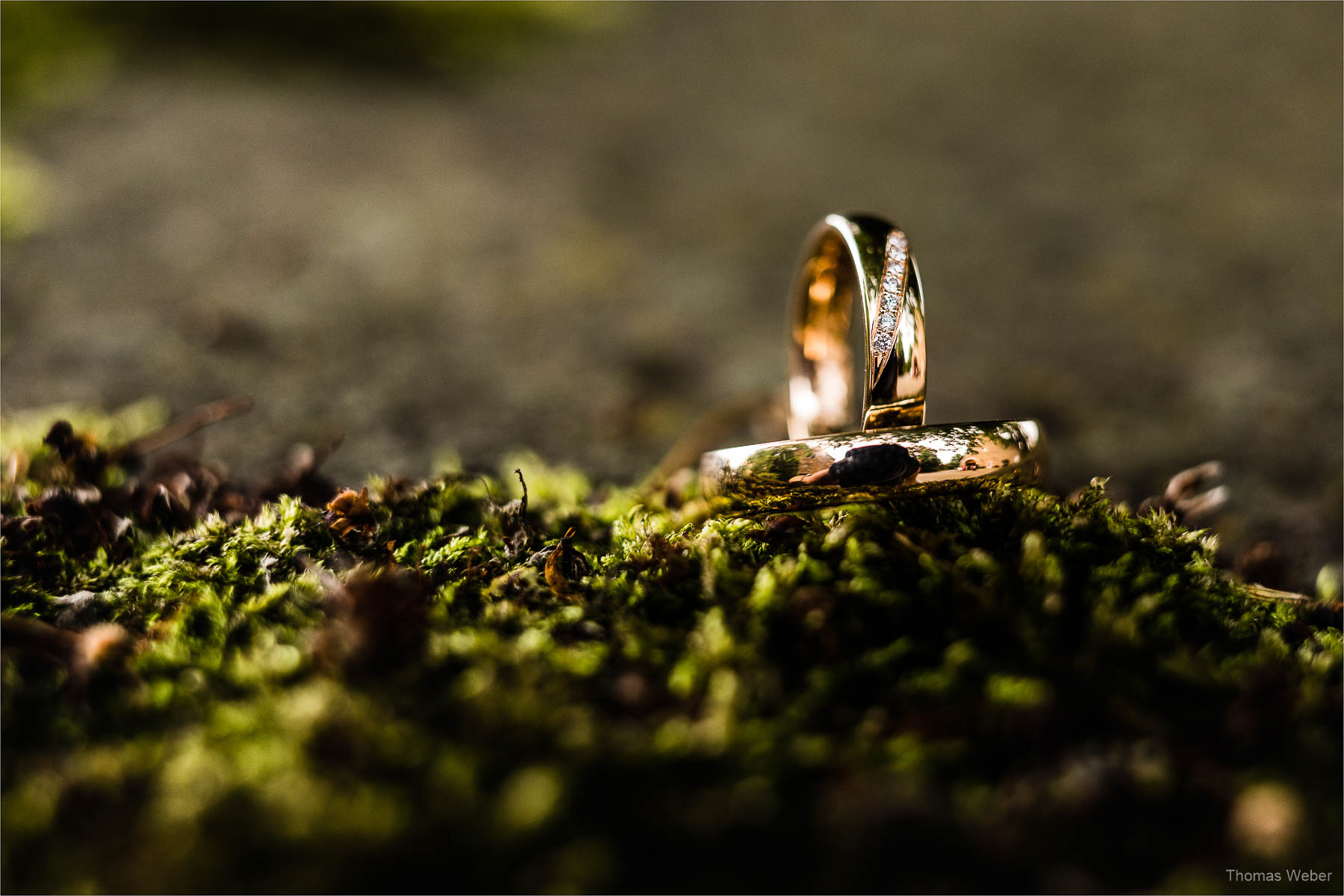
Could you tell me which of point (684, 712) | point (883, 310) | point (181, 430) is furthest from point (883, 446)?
point (181, 430)

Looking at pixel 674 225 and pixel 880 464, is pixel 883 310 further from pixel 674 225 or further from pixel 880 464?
pixel 674 225

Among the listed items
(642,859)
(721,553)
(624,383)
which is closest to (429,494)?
(721,553)

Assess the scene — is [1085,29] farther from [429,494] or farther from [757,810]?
[757,810]

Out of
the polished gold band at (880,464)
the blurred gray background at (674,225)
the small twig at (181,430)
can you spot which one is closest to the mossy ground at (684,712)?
the polished gold band at (880,464)

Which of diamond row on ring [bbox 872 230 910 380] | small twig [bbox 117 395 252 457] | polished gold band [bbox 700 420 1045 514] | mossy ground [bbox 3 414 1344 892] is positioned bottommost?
mossy ground [bbox 3 414 1344 892]

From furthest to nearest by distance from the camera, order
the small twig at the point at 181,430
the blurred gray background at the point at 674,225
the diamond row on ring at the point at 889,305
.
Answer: the blurred gray background at the point at 674,225 < the small twig at the point at 181,430 < the diamond row on ring at the point at 889,305

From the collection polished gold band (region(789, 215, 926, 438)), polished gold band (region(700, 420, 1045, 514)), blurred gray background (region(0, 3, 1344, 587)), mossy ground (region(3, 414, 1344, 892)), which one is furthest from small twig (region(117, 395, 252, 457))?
polished gold band (region(789, 215, 926, 438))

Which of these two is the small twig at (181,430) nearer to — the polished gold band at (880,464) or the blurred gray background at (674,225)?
the blurred gray background at (674,225)

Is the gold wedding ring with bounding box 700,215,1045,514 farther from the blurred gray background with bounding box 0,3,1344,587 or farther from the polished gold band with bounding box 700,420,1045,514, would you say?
the blurred gray background with bounding box 0,3,1344,587
